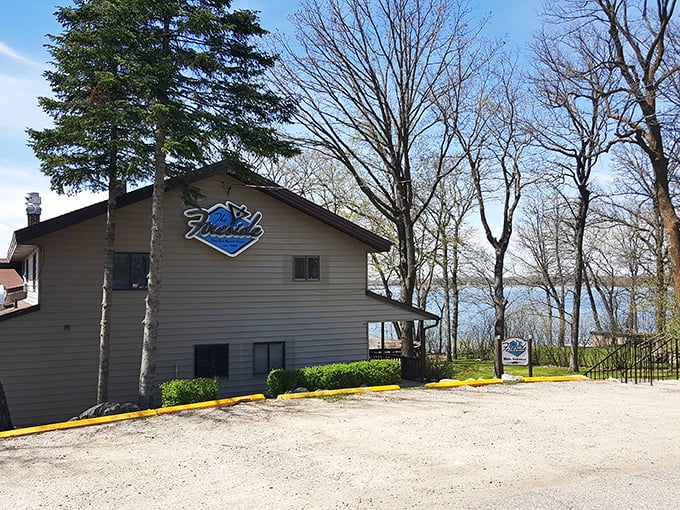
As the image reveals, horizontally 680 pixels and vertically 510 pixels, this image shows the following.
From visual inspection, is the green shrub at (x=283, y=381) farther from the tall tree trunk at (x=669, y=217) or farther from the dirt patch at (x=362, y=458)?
the tall tree trunk at (x=669, y=217)

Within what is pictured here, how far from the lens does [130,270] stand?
564 inches

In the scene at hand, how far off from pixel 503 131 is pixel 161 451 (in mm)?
19333

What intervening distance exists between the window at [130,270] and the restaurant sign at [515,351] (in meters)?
9.51

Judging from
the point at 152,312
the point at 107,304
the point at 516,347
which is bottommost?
the point at 516,347

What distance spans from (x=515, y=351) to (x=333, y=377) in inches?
200

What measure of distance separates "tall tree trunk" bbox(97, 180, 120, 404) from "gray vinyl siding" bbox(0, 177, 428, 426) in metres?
0.99

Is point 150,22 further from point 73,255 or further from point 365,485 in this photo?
point 365,485

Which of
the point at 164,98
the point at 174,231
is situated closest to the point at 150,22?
the point at 164,98

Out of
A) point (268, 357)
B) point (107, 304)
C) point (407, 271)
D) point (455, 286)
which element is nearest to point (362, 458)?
point (107, 304)

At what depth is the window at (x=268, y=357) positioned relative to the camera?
15703 millimetres

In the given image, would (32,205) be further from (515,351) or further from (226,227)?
(515,351)

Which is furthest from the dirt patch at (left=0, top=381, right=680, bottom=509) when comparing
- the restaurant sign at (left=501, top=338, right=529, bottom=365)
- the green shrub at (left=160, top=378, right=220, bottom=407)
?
the restaurant sign at (left=501, top=338, right=529, bottom=365)

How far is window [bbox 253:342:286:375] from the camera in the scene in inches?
618

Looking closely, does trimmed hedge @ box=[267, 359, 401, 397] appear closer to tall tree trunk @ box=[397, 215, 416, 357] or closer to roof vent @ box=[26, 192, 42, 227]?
tall tree trunk @ box=[397, 215, 416, 357]
